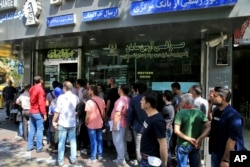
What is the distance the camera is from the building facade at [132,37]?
7469 mm

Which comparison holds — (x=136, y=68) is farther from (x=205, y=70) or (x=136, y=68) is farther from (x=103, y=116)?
(x=103, y=116)

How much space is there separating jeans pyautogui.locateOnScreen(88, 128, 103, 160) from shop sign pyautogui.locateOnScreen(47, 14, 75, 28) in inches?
121

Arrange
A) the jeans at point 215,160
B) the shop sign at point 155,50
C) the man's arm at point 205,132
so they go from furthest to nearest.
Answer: the shop sign at point 155,50 < the man's arm at point 205,132 < the jeans at point 215,160

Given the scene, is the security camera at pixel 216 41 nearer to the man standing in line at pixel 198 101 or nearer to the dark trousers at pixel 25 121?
the man standing in line at pixel 198 101

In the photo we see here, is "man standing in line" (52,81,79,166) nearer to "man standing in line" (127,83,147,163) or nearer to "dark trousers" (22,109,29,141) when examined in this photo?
"man standing in line" (127,83,147,163)

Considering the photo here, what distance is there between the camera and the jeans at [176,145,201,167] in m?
5.12

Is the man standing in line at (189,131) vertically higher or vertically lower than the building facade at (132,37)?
lower

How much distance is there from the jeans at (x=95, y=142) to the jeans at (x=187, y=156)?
300cm

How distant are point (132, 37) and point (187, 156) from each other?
553 centimetres

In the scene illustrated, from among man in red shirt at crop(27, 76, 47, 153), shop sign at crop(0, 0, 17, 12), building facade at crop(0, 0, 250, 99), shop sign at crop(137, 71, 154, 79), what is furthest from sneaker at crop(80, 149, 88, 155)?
→ shop sign at crop(0, 0, 17, 12)

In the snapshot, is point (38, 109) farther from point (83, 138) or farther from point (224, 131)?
point (224, 131)

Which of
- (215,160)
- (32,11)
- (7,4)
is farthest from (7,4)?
(215,160)

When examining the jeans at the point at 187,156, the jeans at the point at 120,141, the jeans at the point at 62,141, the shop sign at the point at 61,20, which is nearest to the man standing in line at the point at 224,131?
the jeans at the point at 187,156

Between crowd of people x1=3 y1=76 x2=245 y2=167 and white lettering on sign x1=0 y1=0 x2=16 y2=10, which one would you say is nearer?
crowd of people x1=3 y1=76 x2=245 y2=167
